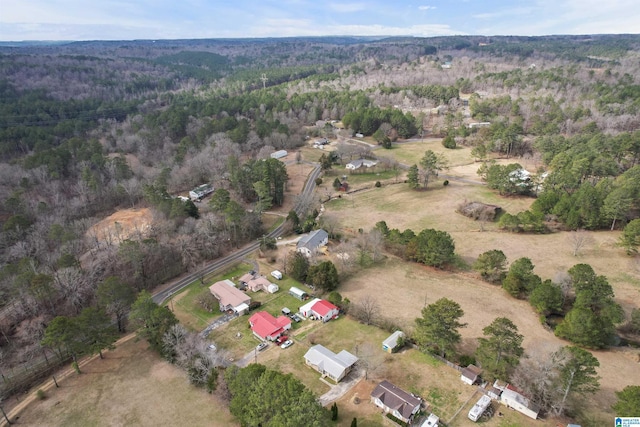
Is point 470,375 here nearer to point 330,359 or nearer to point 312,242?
point 330,359

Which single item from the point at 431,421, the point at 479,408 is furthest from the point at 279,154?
the point at 479,408

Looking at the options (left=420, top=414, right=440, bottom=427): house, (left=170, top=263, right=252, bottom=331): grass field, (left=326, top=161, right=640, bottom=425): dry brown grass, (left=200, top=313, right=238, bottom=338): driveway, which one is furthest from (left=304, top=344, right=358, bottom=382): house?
(left=170, top=263, right=252, bottom=331): grass field

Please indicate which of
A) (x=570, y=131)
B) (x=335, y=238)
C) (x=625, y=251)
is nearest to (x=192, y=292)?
(x=335, y=238)

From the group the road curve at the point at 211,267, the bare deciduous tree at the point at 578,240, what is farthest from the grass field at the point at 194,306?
the bare deciduous tree at the point at 578,240

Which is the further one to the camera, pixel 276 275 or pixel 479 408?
pixel 276 275

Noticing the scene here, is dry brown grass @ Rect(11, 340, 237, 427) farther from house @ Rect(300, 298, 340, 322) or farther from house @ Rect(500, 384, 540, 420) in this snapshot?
house @ Rect(500, 384, 540, 420)

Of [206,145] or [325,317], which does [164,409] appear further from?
[206,145]
